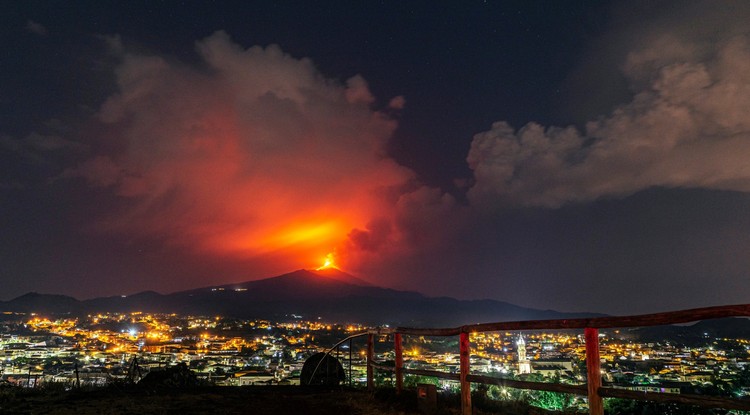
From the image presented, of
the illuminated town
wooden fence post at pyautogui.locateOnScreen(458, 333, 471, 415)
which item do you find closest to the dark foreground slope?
wooden fence post at pyautogui.locateOnScreen(458, 333, 471, 415)

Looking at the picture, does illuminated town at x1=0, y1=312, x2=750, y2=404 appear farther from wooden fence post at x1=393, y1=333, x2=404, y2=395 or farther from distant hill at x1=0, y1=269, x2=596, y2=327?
distant hill at x1=0, y1=269, x2=596, y2=327

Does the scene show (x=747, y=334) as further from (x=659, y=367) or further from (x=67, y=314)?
(x=67, y=314)

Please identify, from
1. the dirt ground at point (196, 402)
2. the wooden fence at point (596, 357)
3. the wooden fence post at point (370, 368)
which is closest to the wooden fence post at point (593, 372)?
the wooden fence at point (596, 357)

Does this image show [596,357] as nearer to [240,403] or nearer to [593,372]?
[593,372]

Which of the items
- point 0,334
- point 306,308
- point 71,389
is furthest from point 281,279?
point 71,389

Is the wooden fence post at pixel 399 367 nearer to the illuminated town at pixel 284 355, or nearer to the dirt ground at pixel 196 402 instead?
the dirt ground at pixel 196 402
